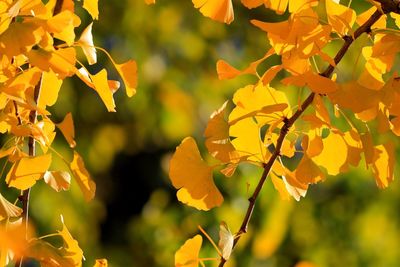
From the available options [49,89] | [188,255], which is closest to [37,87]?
[49,89]

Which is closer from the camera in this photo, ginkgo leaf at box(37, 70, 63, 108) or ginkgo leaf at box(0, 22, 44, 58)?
ginkgo leaf at box(0, 22, 44, 58)

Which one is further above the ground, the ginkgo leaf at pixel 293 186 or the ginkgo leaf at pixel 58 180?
the ginkgo leaf at pixel 58 180

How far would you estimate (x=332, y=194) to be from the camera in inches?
127

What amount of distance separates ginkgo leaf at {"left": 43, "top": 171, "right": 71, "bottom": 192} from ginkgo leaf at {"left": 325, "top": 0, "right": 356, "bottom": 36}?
0.18 metres

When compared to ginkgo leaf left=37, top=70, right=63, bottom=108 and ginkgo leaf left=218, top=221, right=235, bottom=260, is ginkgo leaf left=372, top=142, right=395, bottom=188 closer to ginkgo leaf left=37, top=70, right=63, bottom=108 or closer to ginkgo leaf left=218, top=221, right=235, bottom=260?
ginkgo leaf left=218, top=221, right=235, bottom=260

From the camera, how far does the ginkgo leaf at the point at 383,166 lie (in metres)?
0.65

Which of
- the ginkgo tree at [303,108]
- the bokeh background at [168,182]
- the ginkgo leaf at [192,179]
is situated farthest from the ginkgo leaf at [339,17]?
the bokeh background at [168,182]

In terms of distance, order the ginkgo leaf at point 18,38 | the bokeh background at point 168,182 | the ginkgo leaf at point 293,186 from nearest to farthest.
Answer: the ginkgo leaf at point 18,38 → the ginkgo leaf at point 293,186 → the bokeh background at point 168,182

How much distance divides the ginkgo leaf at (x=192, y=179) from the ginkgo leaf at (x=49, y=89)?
0.08 meters

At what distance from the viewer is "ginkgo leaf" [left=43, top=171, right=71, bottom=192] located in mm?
663

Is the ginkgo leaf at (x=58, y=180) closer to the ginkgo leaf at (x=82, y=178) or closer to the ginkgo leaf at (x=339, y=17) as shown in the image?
the ginkgo leaf at (x=82, y=178)

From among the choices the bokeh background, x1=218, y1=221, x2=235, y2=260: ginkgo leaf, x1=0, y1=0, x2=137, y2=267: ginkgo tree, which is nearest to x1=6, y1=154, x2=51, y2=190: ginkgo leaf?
x1=0, y1=0, x2=137, y2=267: ginkgo tree

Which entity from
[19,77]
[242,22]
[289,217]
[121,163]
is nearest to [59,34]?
[19,77]

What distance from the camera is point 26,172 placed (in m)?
0.65
